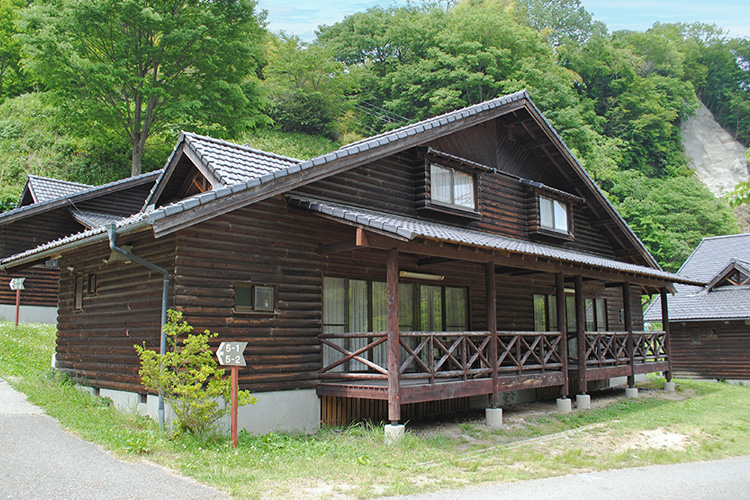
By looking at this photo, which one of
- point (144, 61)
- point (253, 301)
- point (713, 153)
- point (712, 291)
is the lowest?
point (253, 301)

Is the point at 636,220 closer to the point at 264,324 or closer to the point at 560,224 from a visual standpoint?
the point at 560,224

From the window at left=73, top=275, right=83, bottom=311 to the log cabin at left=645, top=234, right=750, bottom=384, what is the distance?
64.6 feet

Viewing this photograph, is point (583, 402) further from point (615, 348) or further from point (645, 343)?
point (645, 343)

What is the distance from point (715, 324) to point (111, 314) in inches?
841

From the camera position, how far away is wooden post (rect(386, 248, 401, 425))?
9.42 metres

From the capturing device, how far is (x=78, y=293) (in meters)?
12.4

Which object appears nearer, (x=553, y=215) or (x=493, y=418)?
(x=493, y=418)

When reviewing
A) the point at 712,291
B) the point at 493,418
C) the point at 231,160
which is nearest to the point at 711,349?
the point at 712,291

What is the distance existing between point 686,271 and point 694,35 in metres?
45.8

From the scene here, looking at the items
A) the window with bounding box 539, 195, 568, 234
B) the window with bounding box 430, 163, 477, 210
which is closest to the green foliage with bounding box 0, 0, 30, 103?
the window with bounding box 430, 163, 477, 210

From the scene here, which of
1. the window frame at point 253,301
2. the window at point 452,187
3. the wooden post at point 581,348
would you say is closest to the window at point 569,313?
the wooden post at point 581,348

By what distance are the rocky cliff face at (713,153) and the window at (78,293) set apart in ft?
170

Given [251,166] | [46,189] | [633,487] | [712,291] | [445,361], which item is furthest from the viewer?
[712,291]

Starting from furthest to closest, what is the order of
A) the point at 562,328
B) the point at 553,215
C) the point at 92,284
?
the point at 553,215, the point at 562,328, the point at 92,284
